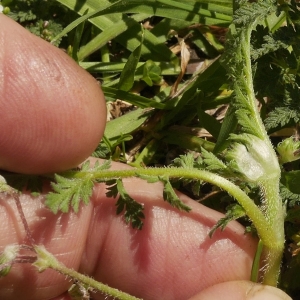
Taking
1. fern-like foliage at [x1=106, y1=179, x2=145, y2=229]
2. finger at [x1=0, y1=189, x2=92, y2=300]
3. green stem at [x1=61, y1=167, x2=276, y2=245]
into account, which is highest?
green stem at [x1=61, y1=167, x2=276, y2=245]

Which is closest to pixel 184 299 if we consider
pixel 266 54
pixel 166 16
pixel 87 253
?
pixel 87 253

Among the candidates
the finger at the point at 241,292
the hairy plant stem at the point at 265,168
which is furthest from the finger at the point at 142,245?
the hairy plant stem at the point at 265,168

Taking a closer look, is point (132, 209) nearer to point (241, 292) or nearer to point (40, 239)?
point (40, 239)

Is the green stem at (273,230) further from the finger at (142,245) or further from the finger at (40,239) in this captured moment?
the finger at (40,239)

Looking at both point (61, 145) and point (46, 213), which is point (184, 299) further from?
point (61, 145)

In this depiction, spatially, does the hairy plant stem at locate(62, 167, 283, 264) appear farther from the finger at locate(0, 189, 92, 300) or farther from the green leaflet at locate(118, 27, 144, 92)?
the green leaflet at locate(118, 27, 144, 92)

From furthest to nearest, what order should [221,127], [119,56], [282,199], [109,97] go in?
[119,56], [109,97], [221,127], [282,199]

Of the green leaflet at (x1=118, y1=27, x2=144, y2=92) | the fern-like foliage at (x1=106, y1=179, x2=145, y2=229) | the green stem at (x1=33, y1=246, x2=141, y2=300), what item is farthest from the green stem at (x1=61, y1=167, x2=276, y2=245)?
the green leaflet at (x1=118, y1=27, x2=144, y2=92)
